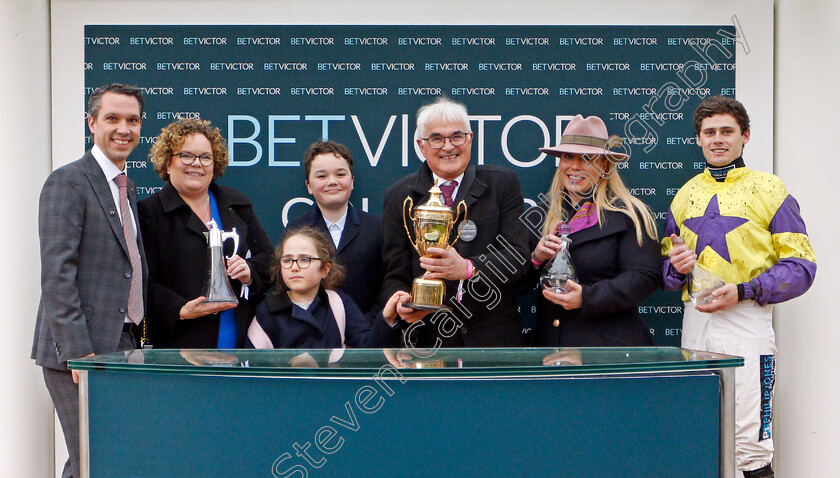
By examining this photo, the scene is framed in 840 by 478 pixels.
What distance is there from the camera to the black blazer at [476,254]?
12.5 ft

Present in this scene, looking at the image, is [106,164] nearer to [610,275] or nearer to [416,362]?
[416,362]

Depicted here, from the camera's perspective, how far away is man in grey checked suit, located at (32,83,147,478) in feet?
11.2

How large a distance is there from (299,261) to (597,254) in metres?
1.34

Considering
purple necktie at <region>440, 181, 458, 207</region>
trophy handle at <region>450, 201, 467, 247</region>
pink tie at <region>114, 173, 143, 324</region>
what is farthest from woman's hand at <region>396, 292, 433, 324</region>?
pink tie at <region>114, 173, 143, 324</region>

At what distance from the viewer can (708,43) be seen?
15.1 ft

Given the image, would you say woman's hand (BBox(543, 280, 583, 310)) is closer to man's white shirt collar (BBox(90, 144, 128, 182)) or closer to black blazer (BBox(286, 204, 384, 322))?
black blazer (BBox(286, 204, 384, 322))

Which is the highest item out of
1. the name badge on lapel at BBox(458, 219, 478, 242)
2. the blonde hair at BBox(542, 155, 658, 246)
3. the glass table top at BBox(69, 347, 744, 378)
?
the blonde hair at BBox(542, 155, 658, 246)

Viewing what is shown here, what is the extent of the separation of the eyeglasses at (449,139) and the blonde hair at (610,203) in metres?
0.51

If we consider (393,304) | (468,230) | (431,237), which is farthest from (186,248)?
(468,230)

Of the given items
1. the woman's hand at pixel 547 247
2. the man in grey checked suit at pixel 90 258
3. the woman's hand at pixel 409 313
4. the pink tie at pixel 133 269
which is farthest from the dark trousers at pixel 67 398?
the woman's hand at pixel 547 247

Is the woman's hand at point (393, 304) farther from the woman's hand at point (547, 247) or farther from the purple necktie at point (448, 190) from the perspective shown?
the woman's hand at point (547, 247)

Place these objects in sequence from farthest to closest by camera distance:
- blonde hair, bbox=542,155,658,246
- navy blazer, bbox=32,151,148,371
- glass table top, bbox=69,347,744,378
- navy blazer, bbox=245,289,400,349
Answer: blonde hair, bbox=542,155,658,246
navy blazer, bbox=245,289,400,349
navy blazer, bbox=32,151,148,371
glass table top, bbox=69,347,744,378

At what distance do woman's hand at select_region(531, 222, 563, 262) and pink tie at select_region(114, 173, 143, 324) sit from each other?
178 centimetres

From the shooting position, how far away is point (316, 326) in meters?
3.52
